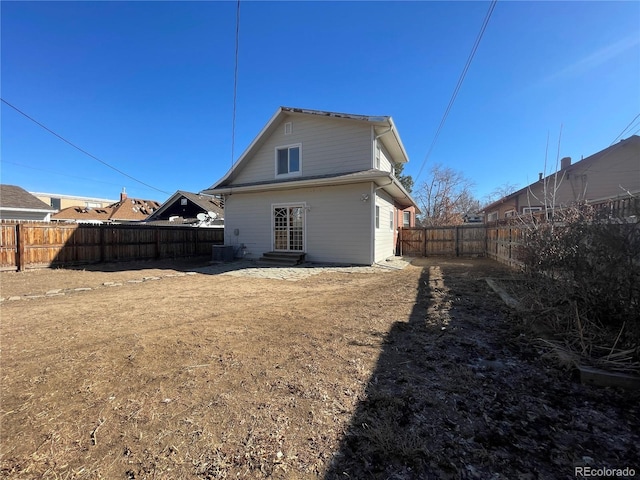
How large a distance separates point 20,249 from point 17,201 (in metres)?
10.5

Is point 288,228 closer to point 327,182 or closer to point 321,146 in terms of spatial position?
point 327,182

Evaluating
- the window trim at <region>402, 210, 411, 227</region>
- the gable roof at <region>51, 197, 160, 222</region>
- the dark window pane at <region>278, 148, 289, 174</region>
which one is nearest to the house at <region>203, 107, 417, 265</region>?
the dark window pane at <region>278, 148, 289, 174</region>

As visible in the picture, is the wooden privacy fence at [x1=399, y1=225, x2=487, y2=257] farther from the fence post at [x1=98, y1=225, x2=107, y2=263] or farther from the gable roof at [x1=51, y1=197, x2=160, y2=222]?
the gable roof at [x1=51, y1=197, x2=160, y2=222]

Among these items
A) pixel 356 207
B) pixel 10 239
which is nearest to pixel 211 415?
pixel 356 207

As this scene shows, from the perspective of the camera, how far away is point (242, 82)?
38.1 ft

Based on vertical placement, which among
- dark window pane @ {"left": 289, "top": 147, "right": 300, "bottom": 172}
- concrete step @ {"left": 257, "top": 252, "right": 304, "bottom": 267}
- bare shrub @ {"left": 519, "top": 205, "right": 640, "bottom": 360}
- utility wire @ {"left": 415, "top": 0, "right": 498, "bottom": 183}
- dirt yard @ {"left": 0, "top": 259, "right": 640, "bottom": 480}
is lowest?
Answer: dirt yard @ {"left": 0, "top": 259, "right": 640, "bottom": 480}

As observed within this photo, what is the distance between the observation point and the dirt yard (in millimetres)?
1585

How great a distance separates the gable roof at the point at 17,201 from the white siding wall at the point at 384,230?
2031 cm

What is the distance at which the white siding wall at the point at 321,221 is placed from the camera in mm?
10320

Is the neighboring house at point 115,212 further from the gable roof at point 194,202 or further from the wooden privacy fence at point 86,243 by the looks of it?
the wooden privacy fence at point 86,243

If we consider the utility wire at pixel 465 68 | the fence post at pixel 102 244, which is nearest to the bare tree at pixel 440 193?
the utility wire at pixel 465 68

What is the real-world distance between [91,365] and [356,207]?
8.80 meters

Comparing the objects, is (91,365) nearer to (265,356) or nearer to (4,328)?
(265,356)

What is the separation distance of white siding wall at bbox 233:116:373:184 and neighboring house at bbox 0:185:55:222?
1439 cm
